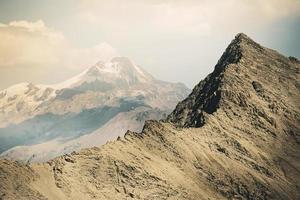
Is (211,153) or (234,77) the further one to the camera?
(234,77)

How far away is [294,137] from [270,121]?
8.22 m

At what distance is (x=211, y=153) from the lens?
389 feet

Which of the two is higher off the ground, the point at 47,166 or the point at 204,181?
the point at 204,181

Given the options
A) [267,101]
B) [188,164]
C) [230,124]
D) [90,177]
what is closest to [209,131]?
[230,124]

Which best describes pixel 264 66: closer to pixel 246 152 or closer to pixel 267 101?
pixel 267 101

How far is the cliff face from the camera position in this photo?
96000 millimetres

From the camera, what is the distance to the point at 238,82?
148m

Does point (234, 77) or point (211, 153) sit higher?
point (234, 77)

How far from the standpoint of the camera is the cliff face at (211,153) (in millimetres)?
96000

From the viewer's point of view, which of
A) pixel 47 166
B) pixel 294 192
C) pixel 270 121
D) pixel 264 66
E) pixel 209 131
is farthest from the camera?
pixel 264 66

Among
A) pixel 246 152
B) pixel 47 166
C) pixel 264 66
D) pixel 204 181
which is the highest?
pixel 264 66

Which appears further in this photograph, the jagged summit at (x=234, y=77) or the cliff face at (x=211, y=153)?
the jagged summit at (x=234, y=77)

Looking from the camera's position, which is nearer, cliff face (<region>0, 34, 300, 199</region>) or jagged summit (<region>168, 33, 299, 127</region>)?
cliff face (<region>0, 34, 300, 199</region>)

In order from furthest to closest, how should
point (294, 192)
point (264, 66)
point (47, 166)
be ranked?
1. point (264, 66)
2. point (294, 192)
3. point (47, 166)
